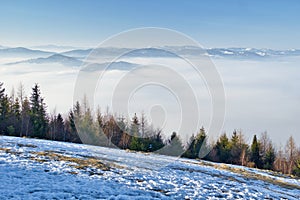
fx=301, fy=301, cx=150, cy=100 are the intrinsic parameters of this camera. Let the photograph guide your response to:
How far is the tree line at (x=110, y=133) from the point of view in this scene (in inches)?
2088

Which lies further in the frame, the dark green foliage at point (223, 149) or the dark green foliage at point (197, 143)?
the dark green foliage at point (223, 149)

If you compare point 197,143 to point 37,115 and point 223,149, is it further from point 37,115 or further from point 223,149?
point 37,115

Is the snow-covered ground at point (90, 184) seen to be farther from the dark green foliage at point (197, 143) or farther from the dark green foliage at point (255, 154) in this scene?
the dark green foliage at point (255, 154)

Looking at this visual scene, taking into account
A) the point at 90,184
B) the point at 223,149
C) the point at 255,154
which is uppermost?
the point at 223,149

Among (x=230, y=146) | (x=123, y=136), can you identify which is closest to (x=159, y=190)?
(x=123, y=136)

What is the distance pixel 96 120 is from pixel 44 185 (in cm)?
4839

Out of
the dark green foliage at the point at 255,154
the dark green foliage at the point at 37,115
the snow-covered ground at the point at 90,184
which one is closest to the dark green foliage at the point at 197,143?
A: the dark green foliage at the point at 255,154

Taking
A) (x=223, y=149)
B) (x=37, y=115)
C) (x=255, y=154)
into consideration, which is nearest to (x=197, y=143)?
(x=223, y=149)

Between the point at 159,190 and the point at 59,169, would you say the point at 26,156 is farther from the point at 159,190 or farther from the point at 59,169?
the point at 159,190

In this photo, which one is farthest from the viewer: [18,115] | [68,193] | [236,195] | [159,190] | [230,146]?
[230,146]

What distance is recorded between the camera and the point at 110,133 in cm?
5744

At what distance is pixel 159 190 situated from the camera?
13.9m

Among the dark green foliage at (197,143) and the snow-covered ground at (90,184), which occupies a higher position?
the dark green foliage at (197,143)

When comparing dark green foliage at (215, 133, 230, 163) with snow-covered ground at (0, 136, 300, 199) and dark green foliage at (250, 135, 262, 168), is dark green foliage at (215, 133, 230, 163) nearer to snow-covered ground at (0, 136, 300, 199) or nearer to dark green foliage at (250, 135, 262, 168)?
dark green foliage at (250, 135, 262, 168)
